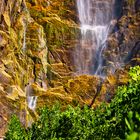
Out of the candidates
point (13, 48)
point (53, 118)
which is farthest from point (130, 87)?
point (13, 48)

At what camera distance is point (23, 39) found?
69812mm

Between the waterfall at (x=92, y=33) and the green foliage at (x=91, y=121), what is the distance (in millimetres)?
34968

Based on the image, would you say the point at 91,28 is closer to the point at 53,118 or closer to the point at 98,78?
the point at 98,78

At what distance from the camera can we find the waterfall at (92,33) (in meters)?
71.2

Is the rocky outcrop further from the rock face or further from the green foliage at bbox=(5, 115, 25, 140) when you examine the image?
the green foliage at bbox=(5, 115, 25, 140)

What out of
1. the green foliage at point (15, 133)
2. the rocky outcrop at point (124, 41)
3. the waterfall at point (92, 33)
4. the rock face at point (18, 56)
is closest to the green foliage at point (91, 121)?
the green foliage at point (15, 133)

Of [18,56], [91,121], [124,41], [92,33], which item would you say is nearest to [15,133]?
[91,121]

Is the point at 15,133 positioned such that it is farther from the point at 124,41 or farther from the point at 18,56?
the point at 124,41

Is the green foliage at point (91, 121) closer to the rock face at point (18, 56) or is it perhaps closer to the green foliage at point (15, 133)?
the green foliage at point (15, 133)

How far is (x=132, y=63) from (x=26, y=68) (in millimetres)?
18100

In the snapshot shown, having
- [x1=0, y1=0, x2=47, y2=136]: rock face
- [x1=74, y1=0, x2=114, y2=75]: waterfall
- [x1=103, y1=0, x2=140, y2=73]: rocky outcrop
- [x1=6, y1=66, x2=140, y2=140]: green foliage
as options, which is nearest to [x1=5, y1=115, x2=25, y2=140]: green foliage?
[x1=6, y1=66, x2=140, y2=140]: green foliage

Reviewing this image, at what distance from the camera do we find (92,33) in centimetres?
7388

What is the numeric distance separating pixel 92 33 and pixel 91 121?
4738 centimetres

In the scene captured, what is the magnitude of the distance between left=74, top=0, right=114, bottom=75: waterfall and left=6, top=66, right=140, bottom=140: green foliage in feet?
115
